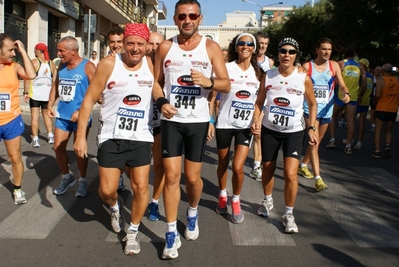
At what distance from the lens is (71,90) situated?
521 cm

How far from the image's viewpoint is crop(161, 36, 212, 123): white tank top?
12.1 ft

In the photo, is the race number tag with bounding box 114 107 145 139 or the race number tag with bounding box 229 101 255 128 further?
the race number tag with bounding box 229 101 255 128

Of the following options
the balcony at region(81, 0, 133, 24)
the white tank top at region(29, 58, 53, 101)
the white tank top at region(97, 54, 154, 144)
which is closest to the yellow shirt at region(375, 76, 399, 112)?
the white tank top at region(97, 54, 154, 144)

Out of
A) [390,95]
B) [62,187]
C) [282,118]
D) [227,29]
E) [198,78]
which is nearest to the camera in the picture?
[198,78]

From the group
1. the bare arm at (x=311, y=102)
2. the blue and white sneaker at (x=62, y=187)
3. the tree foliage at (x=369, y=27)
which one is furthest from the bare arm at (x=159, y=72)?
the tree foliage at (x=369, y=27)

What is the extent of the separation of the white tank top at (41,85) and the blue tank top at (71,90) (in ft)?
12.4

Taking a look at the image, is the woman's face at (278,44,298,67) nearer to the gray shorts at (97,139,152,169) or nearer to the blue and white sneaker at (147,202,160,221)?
the gray shorts at (97,139,152,169)

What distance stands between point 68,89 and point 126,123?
1.85 m

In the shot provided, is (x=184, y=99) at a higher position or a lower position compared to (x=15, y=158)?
higher

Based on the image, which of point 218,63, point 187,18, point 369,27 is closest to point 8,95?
point 187,18

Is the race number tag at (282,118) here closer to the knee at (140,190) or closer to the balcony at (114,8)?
the knee at (140,190)

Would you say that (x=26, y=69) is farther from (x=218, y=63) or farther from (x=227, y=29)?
(x=227, y=29)

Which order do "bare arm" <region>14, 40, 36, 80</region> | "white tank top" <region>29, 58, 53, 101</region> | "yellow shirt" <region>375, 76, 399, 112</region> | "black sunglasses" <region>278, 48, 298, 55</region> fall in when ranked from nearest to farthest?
"black sunglasses" <region>278, 48, 298, 55</region> < "bare arm" <region>14, 40, 36, 80</region> < "white tank top" <region>29, 58, 53, 101</region> < "yellow shirt" <region>375, 76, 399, 112</region>

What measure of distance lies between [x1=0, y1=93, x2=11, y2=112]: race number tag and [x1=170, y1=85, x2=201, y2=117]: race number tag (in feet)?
7.15
